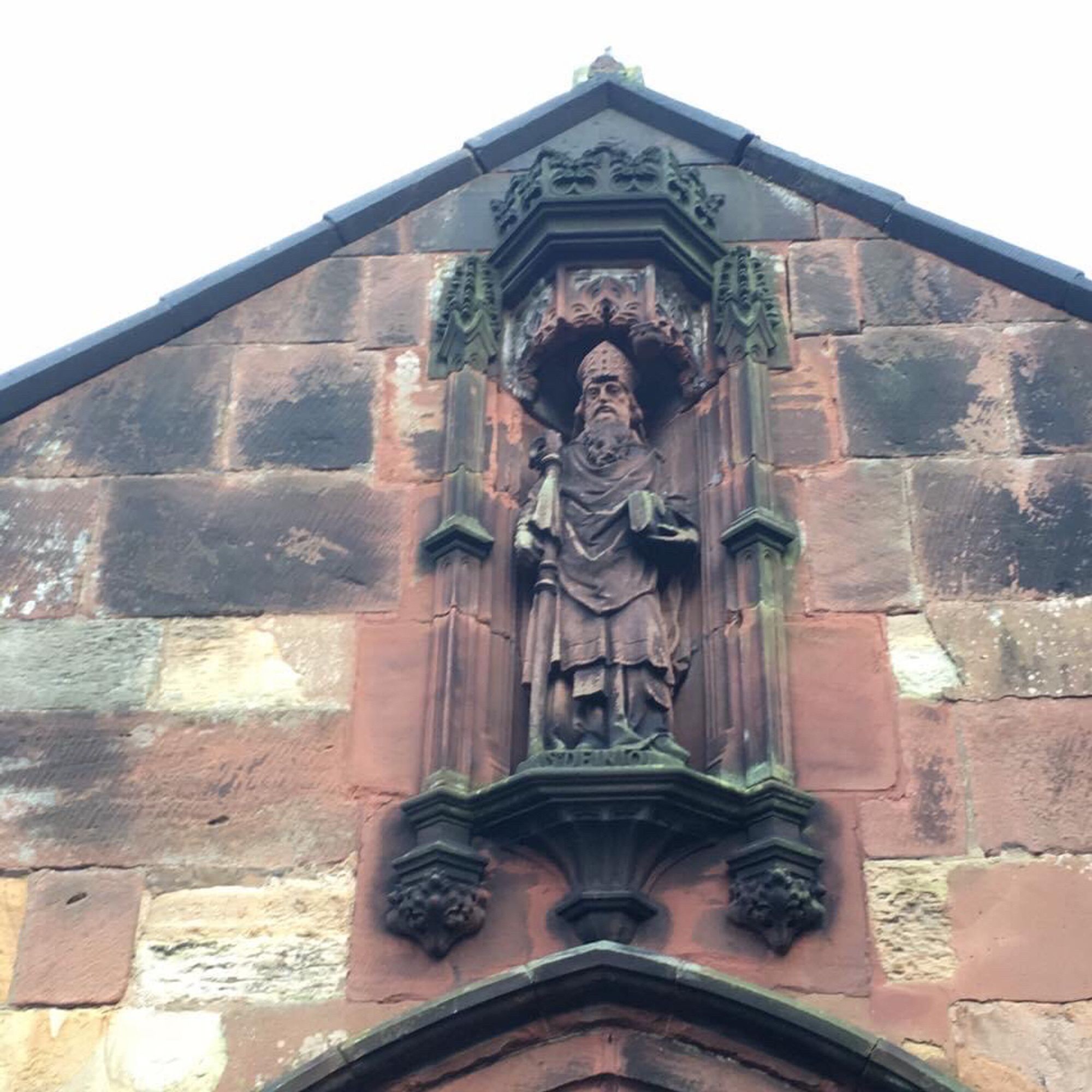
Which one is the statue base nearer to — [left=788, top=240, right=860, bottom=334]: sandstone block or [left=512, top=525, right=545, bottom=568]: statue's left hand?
[left=512, top=525, right=545, bottom=568]: statue's left hand

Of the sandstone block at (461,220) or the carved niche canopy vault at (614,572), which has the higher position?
the sandstone block at (461,220)

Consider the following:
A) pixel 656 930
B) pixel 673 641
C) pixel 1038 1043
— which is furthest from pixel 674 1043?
pixel 673 641

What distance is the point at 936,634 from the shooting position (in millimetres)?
7691

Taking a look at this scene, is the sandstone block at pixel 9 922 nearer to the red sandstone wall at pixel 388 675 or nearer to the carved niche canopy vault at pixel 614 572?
the red sandstone wall at pixel 388 675

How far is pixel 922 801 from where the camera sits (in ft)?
23.8

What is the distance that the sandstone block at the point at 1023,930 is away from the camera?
6805 millimetres

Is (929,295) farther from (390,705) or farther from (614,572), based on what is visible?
(390,705)

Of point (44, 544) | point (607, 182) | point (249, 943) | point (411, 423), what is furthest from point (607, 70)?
point (249, 943)

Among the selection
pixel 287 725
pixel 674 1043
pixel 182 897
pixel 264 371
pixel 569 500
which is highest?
pixel 264 371

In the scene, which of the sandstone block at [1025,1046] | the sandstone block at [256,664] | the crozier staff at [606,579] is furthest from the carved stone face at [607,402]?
the sandstone block at [1025,1046]

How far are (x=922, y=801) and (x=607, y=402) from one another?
2223 mm

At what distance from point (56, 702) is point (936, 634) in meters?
3.19

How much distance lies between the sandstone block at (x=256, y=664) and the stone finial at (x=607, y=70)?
11.2 ft

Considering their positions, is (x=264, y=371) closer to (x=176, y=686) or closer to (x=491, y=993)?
(x=176, y=686)
